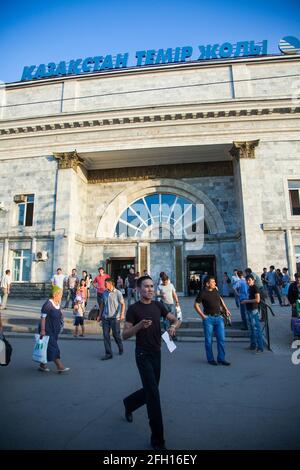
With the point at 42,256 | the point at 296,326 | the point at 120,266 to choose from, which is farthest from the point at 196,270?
the point at 296,326

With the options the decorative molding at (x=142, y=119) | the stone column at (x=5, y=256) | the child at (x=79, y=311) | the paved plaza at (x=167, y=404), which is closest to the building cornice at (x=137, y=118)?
the decorative molding at (x=142, y=119)

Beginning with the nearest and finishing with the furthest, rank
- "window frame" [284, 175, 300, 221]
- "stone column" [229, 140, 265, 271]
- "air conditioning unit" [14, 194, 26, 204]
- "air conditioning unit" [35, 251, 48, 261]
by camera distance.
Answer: "stone column" [229, 140, 265, 271] < "window frame" [284, 175, 300, 221] < "air conditioning unit" [35, 251, 48, 261] < "air conditioning unit" [14, 194, 26, 204]

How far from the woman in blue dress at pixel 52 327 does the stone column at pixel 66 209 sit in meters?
12.1

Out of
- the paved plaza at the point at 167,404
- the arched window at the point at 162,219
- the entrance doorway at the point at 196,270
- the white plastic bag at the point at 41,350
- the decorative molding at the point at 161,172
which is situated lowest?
the paved plaza at the point at 167,404

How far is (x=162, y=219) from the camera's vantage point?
2050cm

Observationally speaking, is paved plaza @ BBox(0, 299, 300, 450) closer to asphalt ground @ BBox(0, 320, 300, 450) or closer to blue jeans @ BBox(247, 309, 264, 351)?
asphalt ground @ BBox(0, 320, 300, 450)

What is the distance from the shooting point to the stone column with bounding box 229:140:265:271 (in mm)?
16406

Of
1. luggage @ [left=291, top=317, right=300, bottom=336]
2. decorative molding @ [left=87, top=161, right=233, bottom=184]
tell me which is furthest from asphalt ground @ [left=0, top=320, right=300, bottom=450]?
decorative molding @ [left=87, top=161, right=233, bottom=184]

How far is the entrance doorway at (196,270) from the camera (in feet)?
Result: 63.6

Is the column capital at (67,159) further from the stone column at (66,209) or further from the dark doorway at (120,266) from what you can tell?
the dark doorway at (120,266)

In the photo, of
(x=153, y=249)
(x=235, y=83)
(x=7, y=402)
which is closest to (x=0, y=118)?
(x=153, y=249)

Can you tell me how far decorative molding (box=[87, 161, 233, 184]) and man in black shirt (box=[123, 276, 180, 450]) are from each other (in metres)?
18.2

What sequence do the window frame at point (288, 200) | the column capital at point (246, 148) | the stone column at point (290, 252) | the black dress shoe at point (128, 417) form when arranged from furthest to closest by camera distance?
the column capital at point (246, 148) → the window frame at point (288, 200) → the stone column at point (290, 252) → the black dress shoe at point (128, 417)
